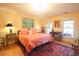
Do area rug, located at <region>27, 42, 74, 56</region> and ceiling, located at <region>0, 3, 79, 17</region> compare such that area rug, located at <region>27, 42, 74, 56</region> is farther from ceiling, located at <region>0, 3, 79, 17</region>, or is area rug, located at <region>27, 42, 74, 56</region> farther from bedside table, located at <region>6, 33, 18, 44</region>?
ceiling, located at <region>0, 3, 79, 17</region>

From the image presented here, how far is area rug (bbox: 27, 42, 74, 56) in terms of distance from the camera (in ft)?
7.26

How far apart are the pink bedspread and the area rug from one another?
9 cm

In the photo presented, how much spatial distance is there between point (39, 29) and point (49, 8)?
49 cm

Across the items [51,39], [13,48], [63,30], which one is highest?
[63,30]

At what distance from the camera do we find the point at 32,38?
219 cm

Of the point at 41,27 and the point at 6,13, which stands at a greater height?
the point at 6,13

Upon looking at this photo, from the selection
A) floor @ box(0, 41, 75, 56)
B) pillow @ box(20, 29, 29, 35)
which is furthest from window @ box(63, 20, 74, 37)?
floor @ box(0, 41, 75, 56)

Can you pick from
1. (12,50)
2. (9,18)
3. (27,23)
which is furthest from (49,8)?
(12,50)

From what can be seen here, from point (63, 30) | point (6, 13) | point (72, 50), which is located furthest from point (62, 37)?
point (6, 13)

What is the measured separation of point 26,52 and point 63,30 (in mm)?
912

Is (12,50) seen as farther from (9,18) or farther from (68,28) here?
(68,28)

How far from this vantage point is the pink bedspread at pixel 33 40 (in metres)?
2.18

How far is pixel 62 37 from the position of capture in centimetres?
226

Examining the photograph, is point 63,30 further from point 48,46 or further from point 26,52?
point 26,52
